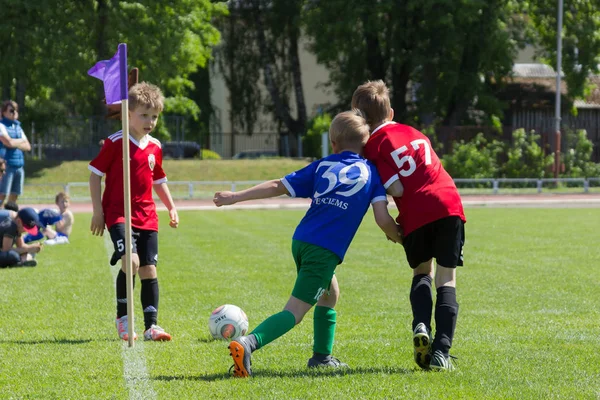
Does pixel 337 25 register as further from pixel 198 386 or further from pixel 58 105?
pixel 198 386

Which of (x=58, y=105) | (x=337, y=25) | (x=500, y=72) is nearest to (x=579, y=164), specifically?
(x=500, y=72)

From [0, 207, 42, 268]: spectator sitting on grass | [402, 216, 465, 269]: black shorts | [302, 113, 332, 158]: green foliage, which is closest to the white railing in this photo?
[302, 113, 332, 158]: green foliage

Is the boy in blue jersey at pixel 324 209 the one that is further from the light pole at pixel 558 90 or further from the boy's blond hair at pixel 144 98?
the light pole at pixel 558 90

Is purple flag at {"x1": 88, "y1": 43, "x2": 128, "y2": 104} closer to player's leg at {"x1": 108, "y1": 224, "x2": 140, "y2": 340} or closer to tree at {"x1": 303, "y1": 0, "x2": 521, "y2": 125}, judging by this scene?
player's leg at {"x1": 108, "y1": 224, "x2": 140, "y2": 340}

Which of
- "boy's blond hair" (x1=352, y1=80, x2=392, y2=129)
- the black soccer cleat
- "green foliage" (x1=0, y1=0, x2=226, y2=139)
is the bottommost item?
the black soccer cleat

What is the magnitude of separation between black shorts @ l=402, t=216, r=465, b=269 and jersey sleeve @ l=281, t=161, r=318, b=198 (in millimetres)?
701

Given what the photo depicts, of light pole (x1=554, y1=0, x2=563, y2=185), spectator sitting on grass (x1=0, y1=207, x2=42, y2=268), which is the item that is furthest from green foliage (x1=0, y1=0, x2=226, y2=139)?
spectator sitting on grass (x1=0, y1=207, x2=42, y2=268)

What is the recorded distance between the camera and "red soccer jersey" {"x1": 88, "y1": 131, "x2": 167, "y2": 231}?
23.2 feet

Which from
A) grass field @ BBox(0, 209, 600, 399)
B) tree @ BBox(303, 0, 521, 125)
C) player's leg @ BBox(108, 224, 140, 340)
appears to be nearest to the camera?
grass field @ BBox(0, 209, 600, 399)

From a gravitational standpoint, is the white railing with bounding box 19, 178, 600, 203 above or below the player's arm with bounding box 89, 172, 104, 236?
below

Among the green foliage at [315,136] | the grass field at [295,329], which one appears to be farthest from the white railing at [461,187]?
the grass field at [295,329]

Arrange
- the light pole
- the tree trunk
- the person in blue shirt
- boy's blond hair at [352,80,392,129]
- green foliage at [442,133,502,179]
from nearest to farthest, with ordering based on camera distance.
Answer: boy's blond hair at [352,80,392,129], the person in blue shirt, green foliage at [442,133,502,179], the light pole, the tree trunk

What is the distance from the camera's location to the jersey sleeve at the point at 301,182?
565cm

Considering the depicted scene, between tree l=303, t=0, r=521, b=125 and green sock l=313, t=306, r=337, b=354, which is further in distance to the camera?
tree l=303, t=0, r=521, b=125
